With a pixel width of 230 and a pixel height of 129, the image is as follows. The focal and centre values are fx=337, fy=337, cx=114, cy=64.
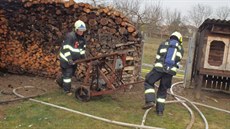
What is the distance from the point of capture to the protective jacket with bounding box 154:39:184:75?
7261 mm

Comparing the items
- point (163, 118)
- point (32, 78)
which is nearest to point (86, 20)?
point (32, 78)

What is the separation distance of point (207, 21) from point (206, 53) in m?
0.92

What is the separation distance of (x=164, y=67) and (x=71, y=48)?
2385mm

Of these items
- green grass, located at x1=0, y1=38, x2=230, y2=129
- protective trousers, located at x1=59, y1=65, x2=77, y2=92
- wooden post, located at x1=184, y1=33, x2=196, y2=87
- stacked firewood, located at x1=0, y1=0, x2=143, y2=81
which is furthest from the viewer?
wooden post, located at x1=184, y1=33, x2=196, y2=87

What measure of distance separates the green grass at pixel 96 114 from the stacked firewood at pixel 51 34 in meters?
1.73

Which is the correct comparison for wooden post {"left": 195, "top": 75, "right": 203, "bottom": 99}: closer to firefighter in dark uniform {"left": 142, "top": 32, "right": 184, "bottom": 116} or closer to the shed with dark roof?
the shed with dark roof

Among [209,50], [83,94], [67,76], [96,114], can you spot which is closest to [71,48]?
[67,76]

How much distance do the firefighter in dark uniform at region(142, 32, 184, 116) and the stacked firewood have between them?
248 centimetres

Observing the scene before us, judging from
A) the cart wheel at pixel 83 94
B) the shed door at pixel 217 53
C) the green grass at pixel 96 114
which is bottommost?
the green grass at pixel 96 114

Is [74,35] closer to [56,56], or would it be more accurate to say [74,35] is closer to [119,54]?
[119,54]

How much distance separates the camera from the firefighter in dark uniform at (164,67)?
7273 millimetres

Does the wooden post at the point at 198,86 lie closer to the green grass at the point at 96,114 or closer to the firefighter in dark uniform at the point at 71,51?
the green grass at the point at 96,114

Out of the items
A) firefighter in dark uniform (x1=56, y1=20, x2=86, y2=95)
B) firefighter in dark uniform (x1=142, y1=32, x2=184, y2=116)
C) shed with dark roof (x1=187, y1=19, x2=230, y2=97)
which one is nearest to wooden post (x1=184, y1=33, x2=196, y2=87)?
shed with dark roof (x1=187, y1=19, x2=230, y2=97)

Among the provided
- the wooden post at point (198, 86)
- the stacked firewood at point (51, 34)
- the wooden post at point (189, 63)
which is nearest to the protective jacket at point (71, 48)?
the stacked firewood at point (51, 34)
